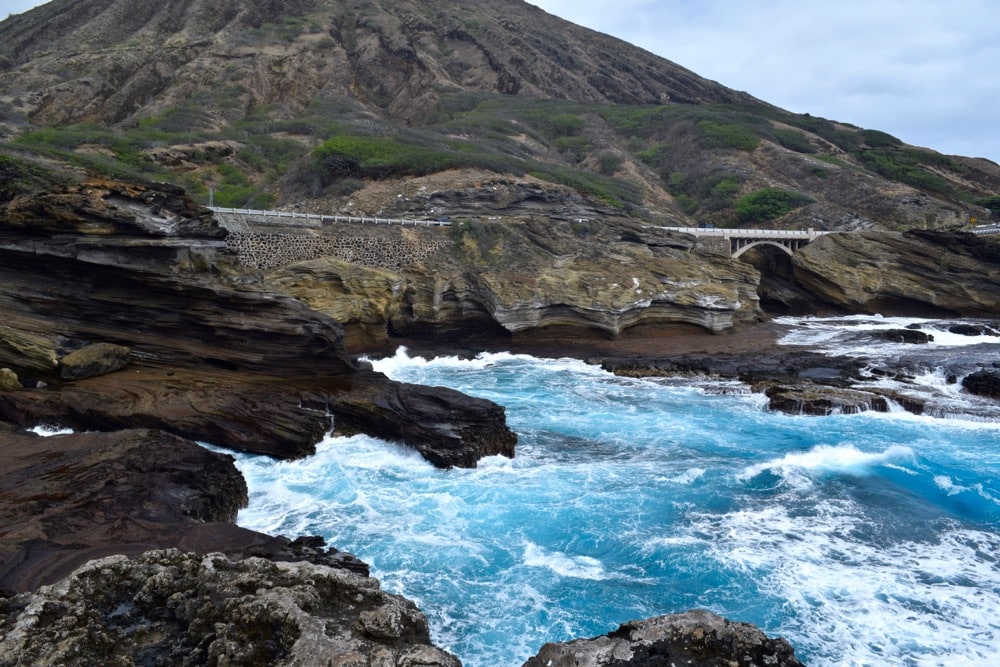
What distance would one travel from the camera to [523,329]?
26156 mm

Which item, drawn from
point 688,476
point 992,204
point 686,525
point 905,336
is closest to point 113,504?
point 686,525

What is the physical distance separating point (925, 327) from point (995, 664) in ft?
83.1

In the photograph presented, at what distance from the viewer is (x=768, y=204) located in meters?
48.5

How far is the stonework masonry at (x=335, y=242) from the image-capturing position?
994 inches

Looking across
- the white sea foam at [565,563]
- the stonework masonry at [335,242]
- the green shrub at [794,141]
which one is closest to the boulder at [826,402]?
the white sea foam at [565,563]

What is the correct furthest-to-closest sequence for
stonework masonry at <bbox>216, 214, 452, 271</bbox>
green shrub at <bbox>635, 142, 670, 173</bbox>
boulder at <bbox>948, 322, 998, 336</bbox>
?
green shrub at <bbox>635, 142, 670, 173</bbox> < boulder at <bbox>948, 322, 998, 336</bbox> < stonework masonry at <bbox>216, 214, 452, 271</bbox>

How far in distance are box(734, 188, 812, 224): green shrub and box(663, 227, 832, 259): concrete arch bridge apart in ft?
31.6

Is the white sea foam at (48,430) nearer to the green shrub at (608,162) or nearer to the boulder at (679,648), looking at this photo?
the boulder at (679,648)

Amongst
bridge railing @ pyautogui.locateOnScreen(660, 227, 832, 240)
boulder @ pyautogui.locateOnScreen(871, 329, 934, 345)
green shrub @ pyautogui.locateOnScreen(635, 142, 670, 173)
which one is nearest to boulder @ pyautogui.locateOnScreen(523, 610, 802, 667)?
boulder @ pyautogui.locateOnScreen(871, 329, 934, 345)

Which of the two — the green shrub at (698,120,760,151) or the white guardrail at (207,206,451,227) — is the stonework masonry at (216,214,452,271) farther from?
the green shrub at (698,120,760,151)

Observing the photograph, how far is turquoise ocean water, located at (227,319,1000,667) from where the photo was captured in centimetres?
828

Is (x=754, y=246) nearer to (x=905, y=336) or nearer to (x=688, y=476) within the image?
(x=905, y=336)

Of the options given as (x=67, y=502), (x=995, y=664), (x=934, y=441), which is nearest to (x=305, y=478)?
(x=67, y=502)

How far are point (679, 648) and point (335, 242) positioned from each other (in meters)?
24.9
